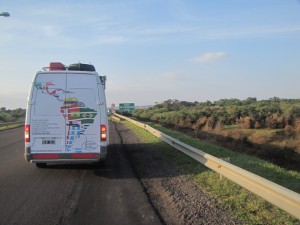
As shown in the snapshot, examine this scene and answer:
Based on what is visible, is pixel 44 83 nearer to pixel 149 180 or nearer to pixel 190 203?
pixel 149 180

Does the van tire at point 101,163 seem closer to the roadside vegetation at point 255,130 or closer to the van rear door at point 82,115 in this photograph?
the van rear door at point 82,115

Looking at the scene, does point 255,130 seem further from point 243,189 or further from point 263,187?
point 263,187

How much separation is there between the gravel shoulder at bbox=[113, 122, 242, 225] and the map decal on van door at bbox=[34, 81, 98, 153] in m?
1.81

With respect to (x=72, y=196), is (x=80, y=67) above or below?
above

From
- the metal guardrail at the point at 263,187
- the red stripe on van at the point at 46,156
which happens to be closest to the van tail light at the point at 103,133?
the red stripe on van at the point at 46,156

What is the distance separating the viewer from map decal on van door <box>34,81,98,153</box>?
31.7ft

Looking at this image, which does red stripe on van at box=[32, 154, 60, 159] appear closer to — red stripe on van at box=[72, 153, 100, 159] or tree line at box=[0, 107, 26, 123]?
red stripe on van at box=[72, 153, 100, 159]

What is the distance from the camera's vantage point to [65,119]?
31.8 ft

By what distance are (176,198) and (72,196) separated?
201cm

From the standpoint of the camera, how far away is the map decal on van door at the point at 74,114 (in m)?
9.66

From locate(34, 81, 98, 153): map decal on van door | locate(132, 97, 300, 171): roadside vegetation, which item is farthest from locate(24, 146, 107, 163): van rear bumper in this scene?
locate(132, 97, 300, 171): roadside vegetation

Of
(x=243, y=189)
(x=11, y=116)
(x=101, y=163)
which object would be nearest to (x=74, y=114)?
(x=101, y=163)

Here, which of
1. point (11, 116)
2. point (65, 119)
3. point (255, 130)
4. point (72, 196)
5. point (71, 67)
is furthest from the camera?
point (11, 116)

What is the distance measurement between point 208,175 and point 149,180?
1410 millimetres
